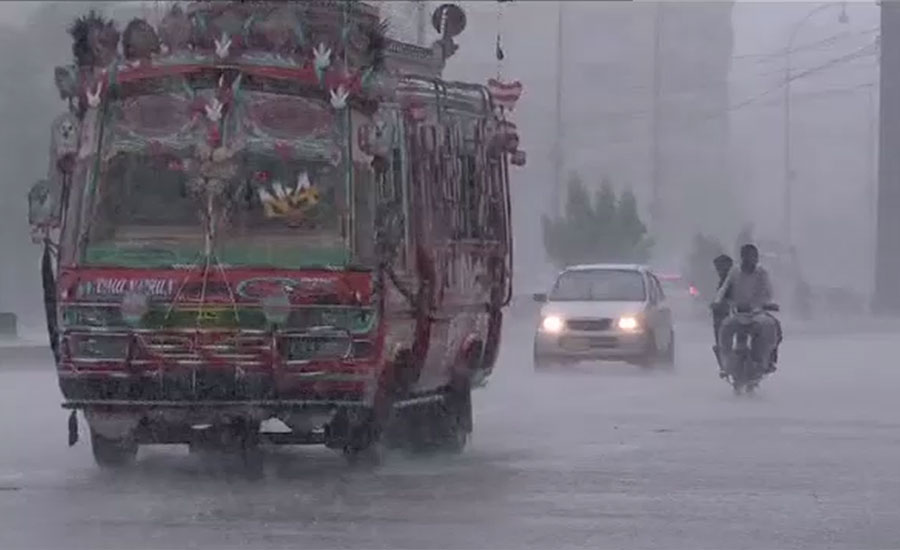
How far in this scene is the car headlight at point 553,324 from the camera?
32375mm

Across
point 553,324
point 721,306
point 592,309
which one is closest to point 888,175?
point 592,309

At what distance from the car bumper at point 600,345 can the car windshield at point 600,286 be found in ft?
3.04

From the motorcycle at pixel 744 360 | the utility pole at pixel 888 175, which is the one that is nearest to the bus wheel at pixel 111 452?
the motorcycle at pixel 744 360

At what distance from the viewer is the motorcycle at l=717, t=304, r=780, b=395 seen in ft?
90.1

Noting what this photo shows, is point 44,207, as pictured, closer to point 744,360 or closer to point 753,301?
point 744,360

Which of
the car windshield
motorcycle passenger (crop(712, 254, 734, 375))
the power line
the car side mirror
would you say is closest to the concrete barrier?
the car windshield

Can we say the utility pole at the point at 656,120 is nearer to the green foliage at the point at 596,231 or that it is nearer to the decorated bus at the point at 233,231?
the green foliage at the point at 596,231

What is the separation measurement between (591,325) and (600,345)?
0.30m

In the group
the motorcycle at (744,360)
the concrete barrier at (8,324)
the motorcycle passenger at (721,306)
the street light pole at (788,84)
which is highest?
the street light pole at (788,84)

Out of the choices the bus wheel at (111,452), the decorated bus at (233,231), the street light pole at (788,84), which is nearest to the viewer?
the decorated bus at (233,231)

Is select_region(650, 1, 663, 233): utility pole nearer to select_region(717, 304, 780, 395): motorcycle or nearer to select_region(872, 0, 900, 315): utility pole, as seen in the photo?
select_region(872, 0, 900, 315): utility pole

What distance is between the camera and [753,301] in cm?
2770

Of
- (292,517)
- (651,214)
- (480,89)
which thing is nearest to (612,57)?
(651,214)

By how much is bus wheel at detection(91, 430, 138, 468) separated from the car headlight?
16.2m
